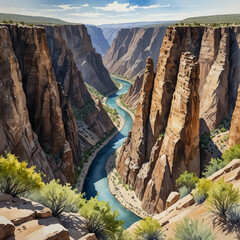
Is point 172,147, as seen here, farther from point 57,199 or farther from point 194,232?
point 194,232

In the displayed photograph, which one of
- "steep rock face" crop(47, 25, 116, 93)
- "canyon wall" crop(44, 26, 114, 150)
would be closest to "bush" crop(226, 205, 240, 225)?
"canyon wall" crop(44, 26, 114, 150)

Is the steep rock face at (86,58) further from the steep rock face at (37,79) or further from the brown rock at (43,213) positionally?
the brown rock at (43,213)

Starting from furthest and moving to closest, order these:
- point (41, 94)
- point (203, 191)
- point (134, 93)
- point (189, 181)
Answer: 1. point (134, 93)
2. point (41, 94)
3. point (189, 181)
4. point (203, 191)

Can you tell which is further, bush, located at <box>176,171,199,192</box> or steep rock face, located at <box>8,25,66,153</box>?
steep rock face, located at <box>8,25,66,153</box>

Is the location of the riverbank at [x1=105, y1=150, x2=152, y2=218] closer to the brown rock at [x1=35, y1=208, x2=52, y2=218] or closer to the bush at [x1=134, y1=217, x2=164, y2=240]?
the bush at [x1=134, y1=217, x2=164, y2=240]

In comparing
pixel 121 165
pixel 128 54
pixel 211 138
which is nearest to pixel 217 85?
pixel 211 138

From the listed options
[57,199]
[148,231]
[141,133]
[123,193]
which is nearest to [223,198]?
[148,231]
